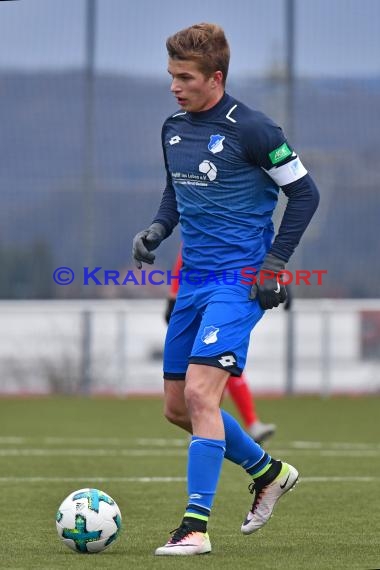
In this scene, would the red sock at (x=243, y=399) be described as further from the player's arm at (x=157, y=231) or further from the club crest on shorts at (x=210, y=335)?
the club crest on shorts at (x=210, y=335)

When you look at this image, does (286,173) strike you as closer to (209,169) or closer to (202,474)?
(209,169)

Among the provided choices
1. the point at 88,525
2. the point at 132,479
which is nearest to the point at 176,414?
the point at 88,525

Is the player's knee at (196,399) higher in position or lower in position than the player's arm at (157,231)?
lower

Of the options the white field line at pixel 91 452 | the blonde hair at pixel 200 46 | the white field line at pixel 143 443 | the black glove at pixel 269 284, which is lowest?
the white field line at pixel 143 443

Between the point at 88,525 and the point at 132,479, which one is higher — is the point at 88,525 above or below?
above

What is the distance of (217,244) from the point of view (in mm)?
6004

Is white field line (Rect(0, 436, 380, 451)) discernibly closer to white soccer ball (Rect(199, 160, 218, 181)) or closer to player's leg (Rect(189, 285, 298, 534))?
player's leg (Rect(189, 285, 298, 534))

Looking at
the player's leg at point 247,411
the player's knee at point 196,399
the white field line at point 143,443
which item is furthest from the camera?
the white field line at point 143,443

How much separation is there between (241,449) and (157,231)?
1068 mm

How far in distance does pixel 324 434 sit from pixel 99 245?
22.9 feet

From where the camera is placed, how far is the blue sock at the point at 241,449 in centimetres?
618

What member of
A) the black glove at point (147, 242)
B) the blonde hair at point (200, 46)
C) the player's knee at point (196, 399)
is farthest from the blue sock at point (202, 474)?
the blonde hair at point (200, 46)

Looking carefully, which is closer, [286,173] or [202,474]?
[202,474]

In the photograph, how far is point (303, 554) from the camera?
5629mm
